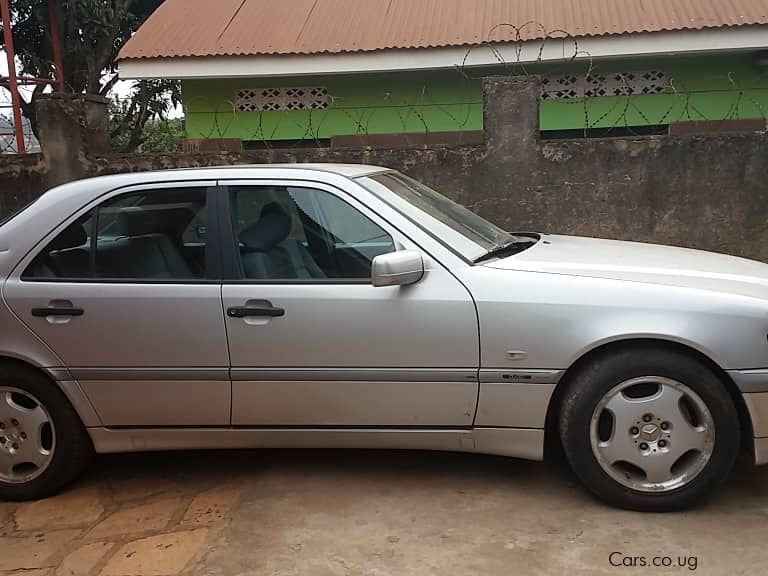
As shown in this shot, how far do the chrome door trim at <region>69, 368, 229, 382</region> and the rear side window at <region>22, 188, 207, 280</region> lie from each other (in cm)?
46

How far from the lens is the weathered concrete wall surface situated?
666 centimetres

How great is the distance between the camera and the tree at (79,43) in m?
14.9

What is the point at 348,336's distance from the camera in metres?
3.25

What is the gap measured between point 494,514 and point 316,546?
2.72 ft

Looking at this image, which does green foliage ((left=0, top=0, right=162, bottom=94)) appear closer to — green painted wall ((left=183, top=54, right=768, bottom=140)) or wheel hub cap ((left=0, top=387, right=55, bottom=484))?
green painted wall ((left=183, top=54, right=768, bottom=140))

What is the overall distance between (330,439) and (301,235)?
3.32 ft

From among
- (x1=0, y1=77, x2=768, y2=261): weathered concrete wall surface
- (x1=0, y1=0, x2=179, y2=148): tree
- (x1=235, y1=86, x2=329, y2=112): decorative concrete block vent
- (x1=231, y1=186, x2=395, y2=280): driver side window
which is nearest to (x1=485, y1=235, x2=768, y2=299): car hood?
(x1=231, y1=186, x2=395, y2=280): driver side window

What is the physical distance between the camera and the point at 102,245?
3539mm

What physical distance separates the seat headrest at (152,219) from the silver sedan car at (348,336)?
0.01m

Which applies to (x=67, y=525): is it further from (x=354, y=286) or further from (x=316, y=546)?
(x=354, y=286)

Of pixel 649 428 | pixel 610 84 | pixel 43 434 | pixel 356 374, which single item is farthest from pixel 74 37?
pixel 649 428

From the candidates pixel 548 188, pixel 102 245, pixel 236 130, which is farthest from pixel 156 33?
pixel 102 245

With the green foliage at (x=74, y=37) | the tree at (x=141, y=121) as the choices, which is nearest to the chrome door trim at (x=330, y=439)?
the tree at (x=141, y=121)

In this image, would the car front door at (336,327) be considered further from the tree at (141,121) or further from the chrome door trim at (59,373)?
the tree at (141,121)
